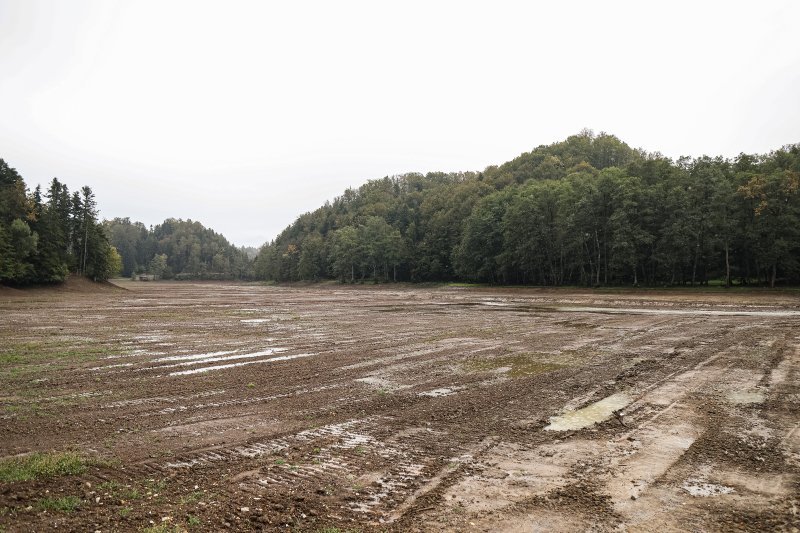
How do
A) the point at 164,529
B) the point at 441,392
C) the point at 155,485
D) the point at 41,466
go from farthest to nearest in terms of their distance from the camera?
1. the point at 441,392
2. the point at 41,466
3. the point at 155,485
4. the point at 164,529

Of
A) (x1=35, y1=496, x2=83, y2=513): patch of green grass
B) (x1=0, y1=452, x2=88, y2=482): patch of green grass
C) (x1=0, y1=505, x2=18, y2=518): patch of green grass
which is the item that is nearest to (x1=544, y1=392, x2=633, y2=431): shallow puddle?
(x1=35, y1=496, x2=83, y2=513): patch of green grass

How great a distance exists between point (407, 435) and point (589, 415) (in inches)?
154

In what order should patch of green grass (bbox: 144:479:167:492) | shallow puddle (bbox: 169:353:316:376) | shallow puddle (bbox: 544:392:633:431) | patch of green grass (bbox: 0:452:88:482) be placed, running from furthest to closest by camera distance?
shallow puddle (bbox: 169:353:316:376) → shallow puddle (bbox: 544:392:633:431) → patch of green grass (bbox: 0:452:88:482) → patch of green grass (bbox: 144:479:167:492)

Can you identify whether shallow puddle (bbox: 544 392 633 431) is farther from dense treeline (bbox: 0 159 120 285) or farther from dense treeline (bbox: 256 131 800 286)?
dense treeline (bbox: 0 159 120 285)

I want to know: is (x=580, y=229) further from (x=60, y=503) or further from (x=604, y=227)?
(x=60, y=503)

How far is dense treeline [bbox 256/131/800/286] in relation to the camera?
170ft

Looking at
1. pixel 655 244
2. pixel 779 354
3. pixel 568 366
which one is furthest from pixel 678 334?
pixel 655 244

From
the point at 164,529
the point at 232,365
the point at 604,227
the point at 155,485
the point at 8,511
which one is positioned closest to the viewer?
the point at 164,529

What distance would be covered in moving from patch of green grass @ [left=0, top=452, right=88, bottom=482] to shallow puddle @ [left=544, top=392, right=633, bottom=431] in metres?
7.54

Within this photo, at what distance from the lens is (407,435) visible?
7.76 m

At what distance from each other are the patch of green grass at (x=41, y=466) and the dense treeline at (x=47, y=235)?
7049cm

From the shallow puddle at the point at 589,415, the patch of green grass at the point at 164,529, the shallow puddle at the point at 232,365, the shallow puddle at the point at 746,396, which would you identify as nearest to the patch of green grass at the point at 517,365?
the shallow puddle at the point at 589,415

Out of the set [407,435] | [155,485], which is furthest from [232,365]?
[155,485]

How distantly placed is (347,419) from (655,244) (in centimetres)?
6389
